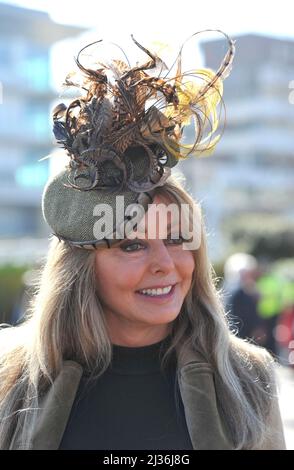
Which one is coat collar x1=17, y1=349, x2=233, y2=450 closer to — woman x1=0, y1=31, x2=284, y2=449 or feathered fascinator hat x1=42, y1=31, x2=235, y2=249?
woman x1=0, y1=31, x2=284, y2=449

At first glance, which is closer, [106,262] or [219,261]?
[106,262]

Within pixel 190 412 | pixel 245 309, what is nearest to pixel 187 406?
pixel 190 412

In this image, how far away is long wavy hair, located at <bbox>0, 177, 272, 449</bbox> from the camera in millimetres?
2361

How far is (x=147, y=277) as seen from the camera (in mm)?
2367

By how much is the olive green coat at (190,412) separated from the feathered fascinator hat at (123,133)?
42 cm

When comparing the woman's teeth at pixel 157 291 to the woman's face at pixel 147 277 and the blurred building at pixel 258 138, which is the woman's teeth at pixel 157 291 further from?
the blurred building at pixel 258 138

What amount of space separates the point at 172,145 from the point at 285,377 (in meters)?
9.14

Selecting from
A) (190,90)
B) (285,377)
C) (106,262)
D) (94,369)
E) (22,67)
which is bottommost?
(285,377)

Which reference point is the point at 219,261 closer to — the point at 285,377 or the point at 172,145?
the point at 285,377

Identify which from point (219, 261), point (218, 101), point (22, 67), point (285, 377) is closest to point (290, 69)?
point (22, 67)

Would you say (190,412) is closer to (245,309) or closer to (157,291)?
(157,291)

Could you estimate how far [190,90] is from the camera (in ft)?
7.94

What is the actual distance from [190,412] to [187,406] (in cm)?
3
